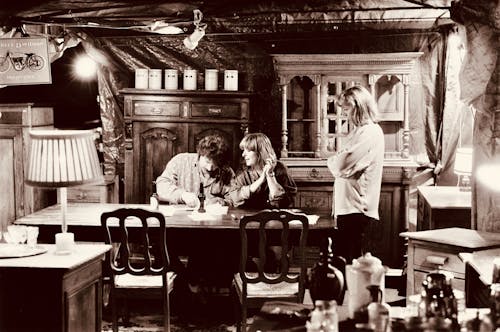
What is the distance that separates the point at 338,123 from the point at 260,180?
2.05 meters

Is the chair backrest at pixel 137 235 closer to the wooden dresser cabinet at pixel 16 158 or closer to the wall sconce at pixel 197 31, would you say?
the wall sconce at pixel 197 31

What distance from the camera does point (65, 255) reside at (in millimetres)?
4516

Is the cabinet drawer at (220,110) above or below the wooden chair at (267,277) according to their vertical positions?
above

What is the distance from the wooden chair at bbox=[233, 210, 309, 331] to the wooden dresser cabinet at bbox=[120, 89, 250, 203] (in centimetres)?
310

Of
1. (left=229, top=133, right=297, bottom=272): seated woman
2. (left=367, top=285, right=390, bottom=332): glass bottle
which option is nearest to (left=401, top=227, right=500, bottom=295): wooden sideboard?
(left=229, top=133, right=297, bottom=272): seated woman

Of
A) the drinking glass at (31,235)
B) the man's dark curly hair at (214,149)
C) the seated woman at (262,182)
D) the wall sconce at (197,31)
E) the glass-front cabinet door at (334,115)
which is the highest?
Result: the wall sconce at (197,31)

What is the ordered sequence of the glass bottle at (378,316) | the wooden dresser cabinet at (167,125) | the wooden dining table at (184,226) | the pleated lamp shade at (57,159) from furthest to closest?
1. the wooden dresser cabinet at (167,125)
2. the wooden dining table at (184,226)
3. the pleated lamp shade at (57,159)
4. the glass bottle at (378,316)

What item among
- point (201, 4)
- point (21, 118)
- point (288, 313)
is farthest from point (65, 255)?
point (21, 118)

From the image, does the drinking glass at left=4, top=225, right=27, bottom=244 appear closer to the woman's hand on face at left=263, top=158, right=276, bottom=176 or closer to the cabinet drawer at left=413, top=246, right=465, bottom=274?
the woman's hand on face at left=263, top=158, right=276, bottom=176

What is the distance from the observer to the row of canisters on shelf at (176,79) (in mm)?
8562

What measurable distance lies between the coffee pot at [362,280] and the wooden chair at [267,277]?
1962 millimetres

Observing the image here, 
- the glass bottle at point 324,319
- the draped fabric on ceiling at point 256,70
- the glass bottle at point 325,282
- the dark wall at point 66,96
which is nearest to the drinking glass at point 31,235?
the glass bottle at point 325,282

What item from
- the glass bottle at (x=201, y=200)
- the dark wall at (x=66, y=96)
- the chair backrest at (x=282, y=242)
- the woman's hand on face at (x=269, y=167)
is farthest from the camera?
the dark wall at (x=66, y=96)

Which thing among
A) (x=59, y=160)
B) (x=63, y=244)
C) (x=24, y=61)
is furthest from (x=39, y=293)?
(x=24, y=61)
